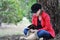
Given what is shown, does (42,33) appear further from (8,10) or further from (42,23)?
(8,10)

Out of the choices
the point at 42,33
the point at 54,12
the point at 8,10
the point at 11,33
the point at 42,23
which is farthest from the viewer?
the point at 8,10

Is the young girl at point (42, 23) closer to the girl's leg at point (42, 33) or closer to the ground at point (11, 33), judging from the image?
the girl's leg at point (42, 33)

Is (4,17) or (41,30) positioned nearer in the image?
(41,30)

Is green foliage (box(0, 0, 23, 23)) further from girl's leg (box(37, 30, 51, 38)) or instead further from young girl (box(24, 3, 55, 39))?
girl's leg (box(37, 30, 51, 38))

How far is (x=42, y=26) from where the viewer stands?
5.80 m

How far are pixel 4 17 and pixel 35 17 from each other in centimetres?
1250

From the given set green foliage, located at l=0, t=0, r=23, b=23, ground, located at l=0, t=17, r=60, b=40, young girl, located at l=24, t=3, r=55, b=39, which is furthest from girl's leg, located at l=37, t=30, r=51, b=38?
green foliage, located at l=0, t=0, r=23, b=23

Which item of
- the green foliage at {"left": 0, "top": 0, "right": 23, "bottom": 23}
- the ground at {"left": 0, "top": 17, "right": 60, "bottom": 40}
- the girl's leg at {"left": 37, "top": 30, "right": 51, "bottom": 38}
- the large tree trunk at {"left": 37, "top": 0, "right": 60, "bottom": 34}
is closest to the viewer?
the girl's leg at {"left": 37, "top": 30, "right": 51, "bottom": 38}

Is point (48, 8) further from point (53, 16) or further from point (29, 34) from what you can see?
point (29, 34)

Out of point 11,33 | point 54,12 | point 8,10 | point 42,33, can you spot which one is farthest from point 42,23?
point 8,10

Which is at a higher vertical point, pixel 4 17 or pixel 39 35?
pixel 39 35

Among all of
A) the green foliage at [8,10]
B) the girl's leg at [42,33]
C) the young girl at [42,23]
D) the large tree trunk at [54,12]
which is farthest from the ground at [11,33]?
the girl's leg at [42,33]

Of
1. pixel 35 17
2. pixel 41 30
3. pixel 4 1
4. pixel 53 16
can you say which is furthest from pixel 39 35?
pixel 4 1

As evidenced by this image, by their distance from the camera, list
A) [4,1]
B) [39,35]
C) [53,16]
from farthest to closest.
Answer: [4,1] < [53,16] < [39,35]
